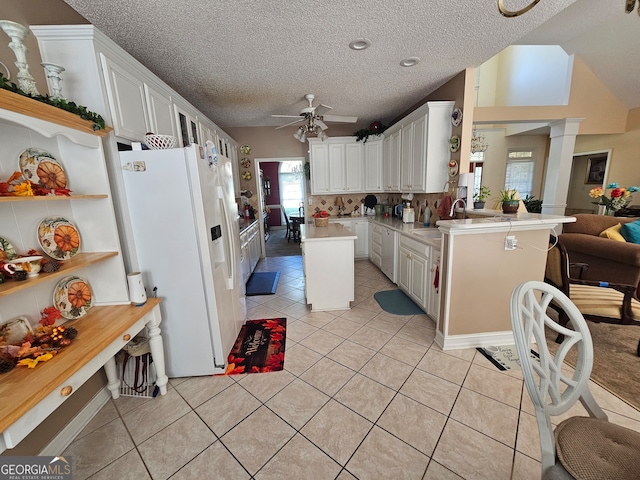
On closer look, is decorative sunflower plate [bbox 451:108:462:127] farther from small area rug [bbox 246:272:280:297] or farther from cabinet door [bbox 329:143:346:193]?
small area rug [bbox 246:272:280:297]

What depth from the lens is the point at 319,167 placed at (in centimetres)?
491

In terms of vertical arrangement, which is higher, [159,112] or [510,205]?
[159,112]

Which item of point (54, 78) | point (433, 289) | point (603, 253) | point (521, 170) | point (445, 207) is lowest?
A: point (433, 289)

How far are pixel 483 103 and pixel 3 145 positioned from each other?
876 cm

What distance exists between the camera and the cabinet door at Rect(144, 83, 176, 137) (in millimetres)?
2092

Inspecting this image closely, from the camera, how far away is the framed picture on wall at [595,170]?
570 centimetres

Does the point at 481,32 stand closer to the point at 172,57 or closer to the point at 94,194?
the point at 172,57

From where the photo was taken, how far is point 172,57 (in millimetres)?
2314

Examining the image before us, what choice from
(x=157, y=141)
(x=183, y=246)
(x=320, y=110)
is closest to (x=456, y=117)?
(x=320, y=110)

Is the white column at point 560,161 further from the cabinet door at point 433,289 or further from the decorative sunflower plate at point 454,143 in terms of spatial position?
the cabinet door at point 433,289

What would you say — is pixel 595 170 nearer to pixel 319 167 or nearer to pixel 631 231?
pixel 631 231

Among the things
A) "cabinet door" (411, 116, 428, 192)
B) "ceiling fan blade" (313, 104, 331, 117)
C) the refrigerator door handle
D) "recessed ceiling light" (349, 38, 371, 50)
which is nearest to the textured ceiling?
"recessed ceiling light" (349, 38, 371, 50)

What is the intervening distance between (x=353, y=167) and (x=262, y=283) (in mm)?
2869

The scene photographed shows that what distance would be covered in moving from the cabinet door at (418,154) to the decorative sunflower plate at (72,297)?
11.6 ft
